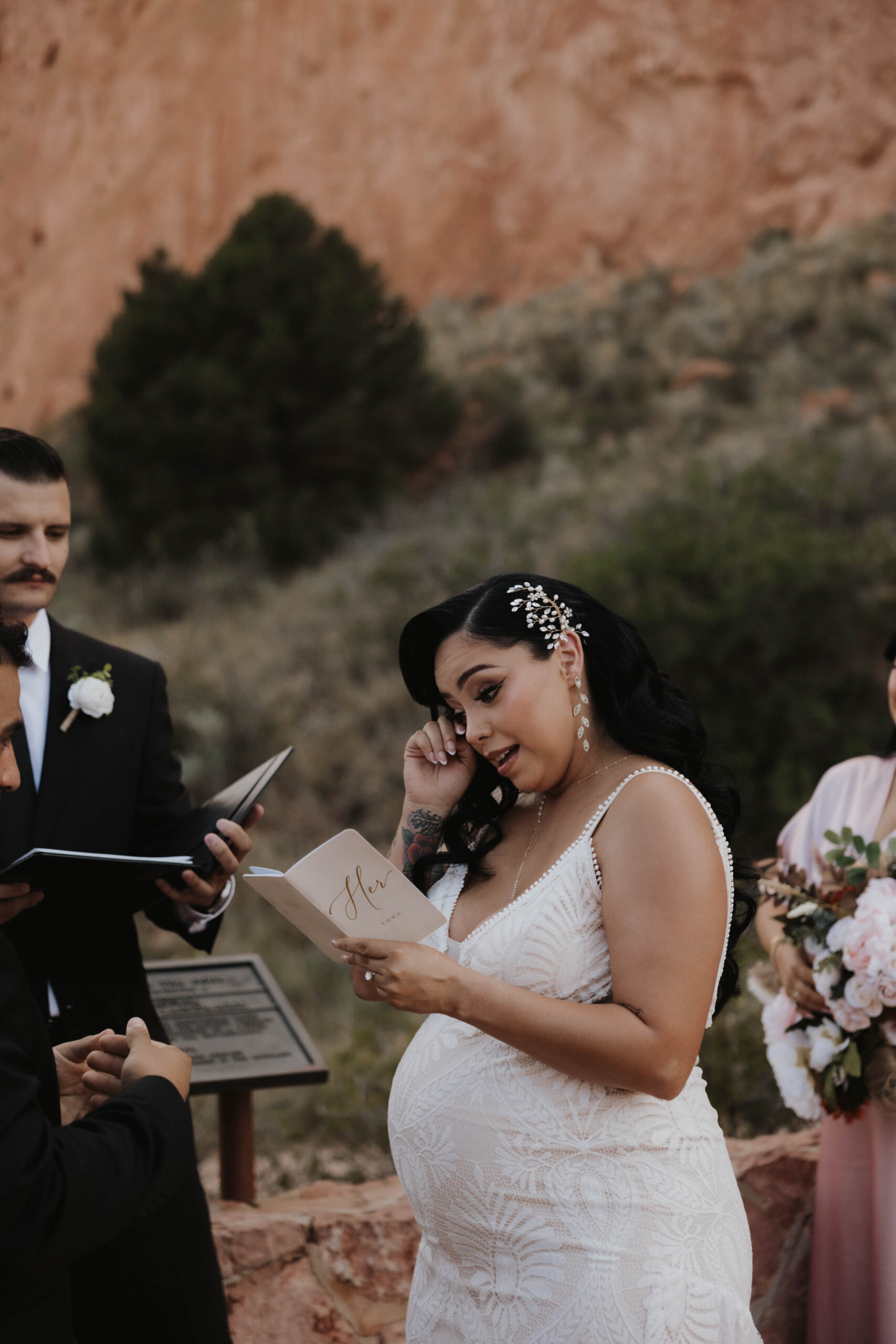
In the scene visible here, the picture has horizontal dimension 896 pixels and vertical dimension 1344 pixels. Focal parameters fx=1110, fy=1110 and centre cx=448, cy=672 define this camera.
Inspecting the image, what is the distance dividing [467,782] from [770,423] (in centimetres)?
1259

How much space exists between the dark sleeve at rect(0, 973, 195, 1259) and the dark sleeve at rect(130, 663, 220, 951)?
45.8 inches

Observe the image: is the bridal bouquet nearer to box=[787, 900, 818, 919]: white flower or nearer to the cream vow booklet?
box=[787, 900, 818, 919]: white flower

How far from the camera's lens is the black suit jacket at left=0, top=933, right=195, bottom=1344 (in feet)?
4.86

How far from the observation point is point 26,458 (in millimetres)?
2697

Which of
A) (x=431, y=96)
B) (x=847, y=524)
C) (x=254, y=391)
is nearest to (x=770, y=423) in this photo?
(x=847, y=524)

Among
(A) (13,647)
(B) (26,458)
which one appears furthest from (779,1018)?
(B) (26,458)

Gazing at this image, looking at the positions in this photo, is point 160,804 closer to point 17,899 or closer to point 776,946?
point 17,899

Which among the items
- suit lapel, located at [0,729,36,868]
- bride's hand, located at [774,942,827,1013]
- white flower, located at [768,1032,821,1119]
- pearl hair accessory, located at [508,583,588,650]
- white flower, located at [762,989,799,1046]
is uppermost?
pearl hair accessory, located at [508,583,588,650]

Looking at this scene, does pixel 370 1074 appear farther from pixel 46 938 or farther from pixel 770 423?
pixel 770 423

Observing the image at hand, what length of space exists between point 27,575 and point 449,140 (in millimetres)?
19795

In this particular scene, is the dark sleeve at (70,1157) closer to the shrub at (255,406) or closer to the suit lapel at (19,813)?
the suit lapel at (19,813)

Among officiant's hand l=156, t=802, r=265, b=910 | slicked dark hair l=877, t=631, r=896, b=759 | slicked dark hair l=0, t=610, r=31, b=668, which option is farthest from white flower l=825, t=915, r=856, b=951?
slicked dark hair l=0, t=610, r=31, b=668

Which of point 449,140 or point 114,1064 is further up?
point 449,140

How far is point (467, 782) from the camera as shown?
2635 millimetres
